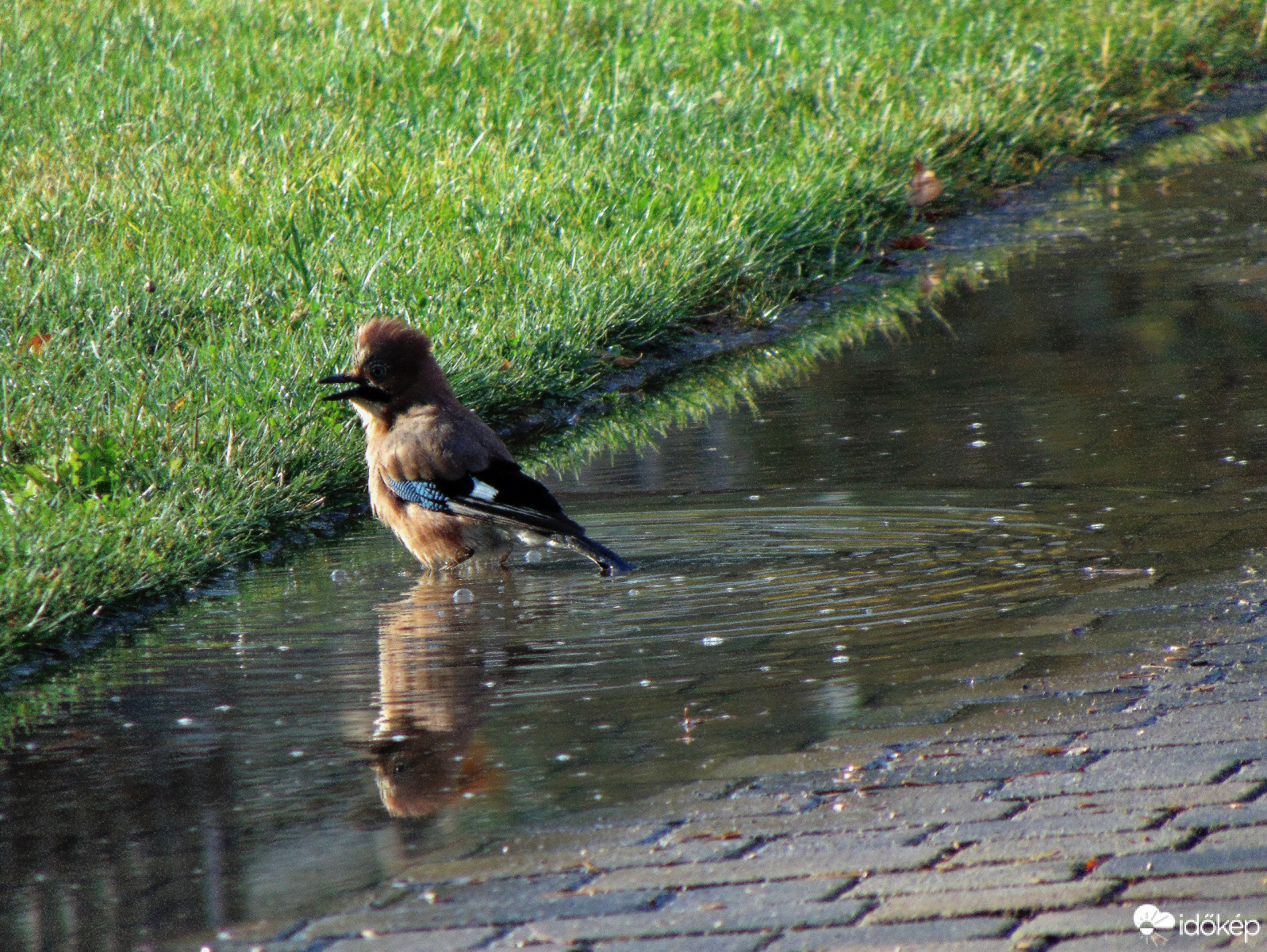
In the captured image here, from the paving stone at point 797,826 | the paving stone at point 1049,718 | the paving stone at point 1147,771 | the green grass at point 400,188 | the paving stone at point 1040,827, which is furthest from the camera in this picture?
the green grass at point 400,188

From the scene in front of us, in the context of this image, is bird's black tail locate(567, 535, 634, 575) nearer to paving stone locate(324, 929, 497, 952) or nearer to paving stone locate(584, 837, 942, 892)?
paving stone locate(584, 837, 942, 892)

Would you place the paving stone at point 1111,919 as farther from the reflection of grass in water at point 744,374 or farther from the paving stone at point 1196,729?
the reflection of grass in water at point 744,374

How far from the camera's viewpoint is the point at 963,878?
3.49 metres

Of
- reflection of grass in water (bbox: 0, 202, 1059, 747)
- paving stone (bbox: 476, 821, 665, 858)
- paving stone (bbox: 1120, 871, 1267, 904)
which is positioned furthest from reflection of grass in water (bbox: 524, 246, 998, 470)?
paving stone (bbox: 1120, 871, 1267, 904)

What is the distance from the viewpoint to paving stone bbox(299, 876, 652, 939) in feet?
11.4

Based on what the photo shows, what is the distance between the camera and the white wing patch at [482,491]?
6551 mm

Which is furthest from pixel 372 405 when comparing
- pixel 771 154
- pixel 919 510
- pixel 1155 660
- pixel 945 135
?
pixel 945 135

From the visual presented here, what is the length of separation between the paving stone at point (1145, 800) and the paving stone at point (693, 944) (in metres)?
0.79

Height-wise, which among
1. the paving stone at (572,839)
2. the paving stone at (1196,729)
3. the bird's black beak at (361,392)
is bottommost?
the paving stone at (1196,729)

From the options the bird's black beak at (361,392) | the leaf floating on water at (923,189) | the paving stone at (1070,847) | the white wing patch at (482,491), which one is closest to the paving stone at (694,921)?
the paving stone at (1070,847)

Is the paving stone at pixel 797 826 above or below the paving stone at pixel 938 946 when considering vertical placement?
above

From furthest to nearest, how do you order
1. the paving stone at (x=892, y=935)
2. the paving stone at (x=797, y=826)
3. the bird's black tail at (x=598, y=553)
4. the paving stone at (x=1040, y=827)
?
1. the bird's black tail at (x=598, y=553)
2. the paving stone at (x=797, y=826)
3. the paving stone at (x=1040, y=827)
4. the paving stone at (x=892, y=935)

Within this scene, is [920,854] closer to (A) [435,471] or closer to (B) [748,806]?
(B) [748,806]

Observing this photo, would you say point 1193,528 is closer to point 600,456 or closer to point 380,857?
point 600,456
